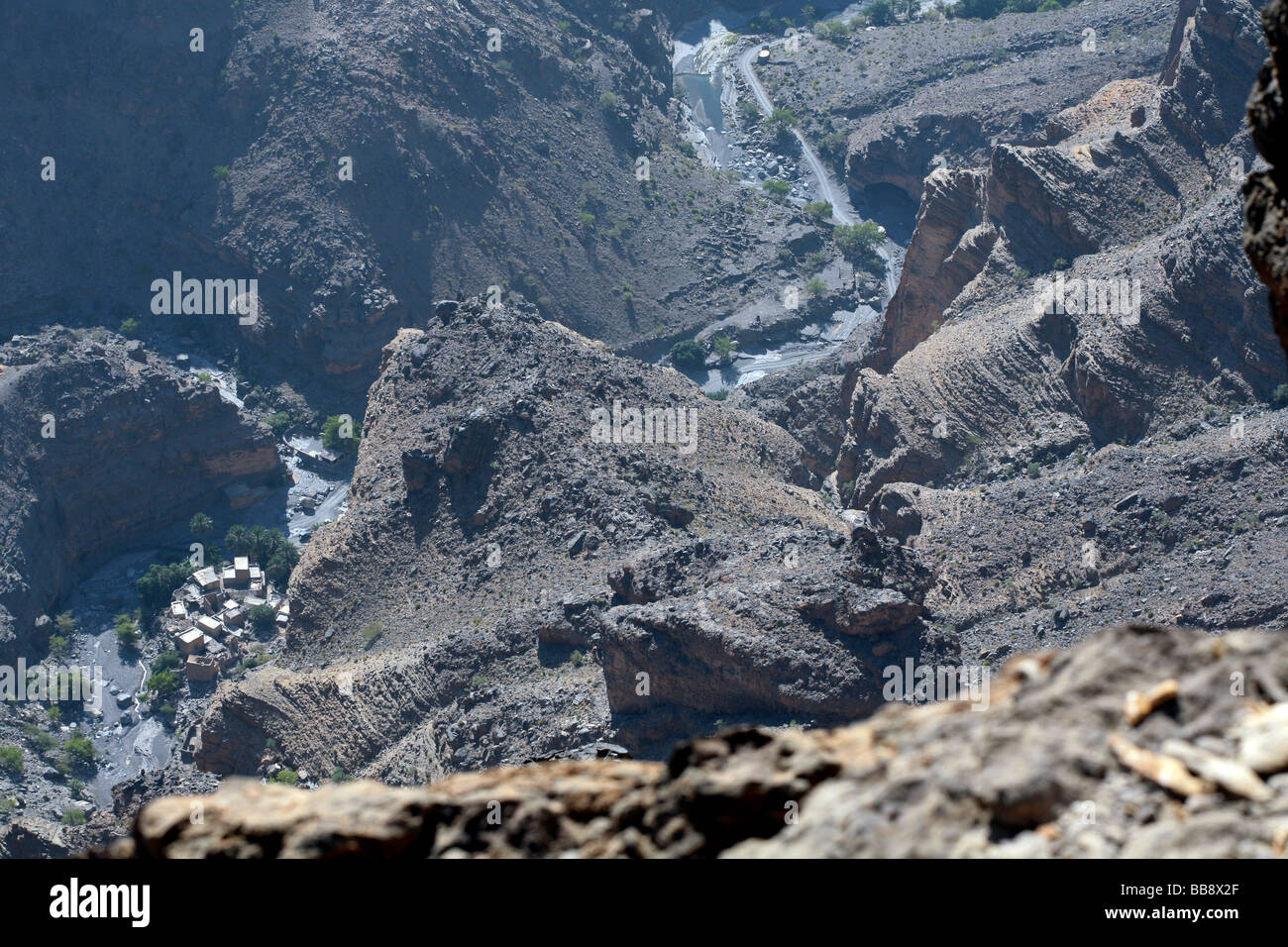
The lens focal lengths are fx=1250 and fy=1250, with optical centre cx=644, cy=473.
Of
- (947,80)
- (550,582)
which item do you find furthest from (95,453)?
(947,80)

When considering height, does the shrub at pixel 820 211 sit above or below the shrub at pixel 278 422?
above

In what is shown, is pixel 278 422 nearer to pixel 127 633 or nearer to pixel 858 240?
pixel 127 633

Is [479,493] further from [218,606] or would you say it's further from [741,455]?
[218,606]

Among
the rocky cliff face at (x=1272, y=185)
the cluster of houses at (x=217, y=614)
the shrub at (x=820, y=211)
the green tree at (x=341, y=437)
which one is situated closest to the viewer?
the rocky cliff face at (x=1272, y=185)

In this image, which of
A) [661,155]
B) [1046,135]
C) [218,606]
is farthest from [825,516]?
[661,155]
